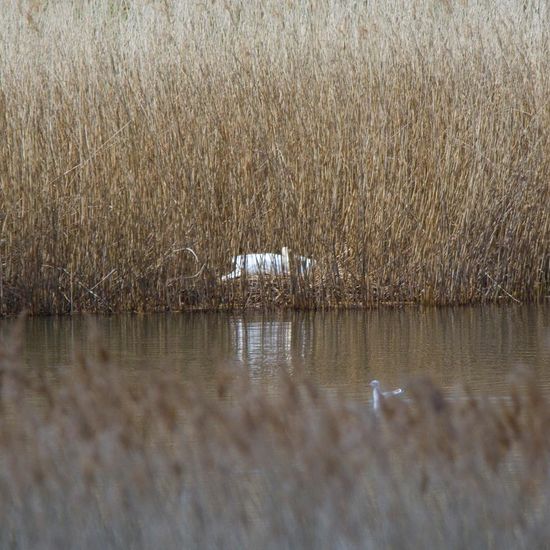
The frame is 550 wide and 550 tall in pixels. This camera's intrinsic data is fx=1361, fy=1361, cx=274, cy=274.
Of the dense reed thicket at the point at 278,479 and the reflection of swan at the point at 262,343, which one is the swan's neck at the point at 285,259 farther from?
the dense reed thicket at the point at 278,479

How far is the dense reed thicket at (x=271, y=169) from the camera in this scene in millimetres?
7789

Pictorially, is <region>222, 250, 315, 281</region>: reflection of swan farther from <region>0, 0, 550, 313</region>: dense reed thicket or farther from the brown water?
the brown water

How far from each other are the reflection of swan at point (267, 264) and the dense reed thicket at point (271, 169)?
66mm

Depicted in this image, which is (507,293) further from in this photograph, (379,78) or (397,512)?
(397,512)

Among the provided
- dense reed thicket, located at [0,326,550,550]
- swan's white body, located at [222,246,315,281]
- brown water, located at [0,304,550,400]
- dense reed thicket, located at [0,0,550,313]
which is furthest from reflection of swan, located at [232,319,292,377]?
dense reed thicket, located at [0,326,550,550]

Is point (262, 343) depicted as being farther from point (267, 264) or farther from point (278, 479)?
point (278, 479)

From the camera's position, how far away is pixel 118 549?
261cm

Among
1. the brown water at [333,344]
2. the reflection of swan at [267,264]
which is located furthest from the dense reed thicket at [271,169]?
the brown water at [333,344]

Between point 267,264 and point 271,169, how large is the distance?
554 mm

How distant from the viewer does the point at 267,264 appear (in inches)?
312

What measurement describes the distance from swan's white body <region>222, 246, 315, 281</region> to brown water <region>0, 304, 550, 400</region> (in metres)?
0.28

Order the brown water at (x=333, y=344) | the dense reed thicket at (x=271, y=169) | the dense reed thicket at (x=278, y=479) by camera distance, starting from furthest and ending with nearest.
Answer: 1. the dense reed thicket at (x=271, y=169)
2. the brown water at (x=333, y=344)
3. the dense reed thicket at (x=278, y=479)

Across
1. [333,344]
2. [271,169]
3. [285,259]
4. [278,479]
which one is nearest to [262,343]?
[333,344]

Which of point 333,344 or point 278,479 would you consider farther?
point 333,344
